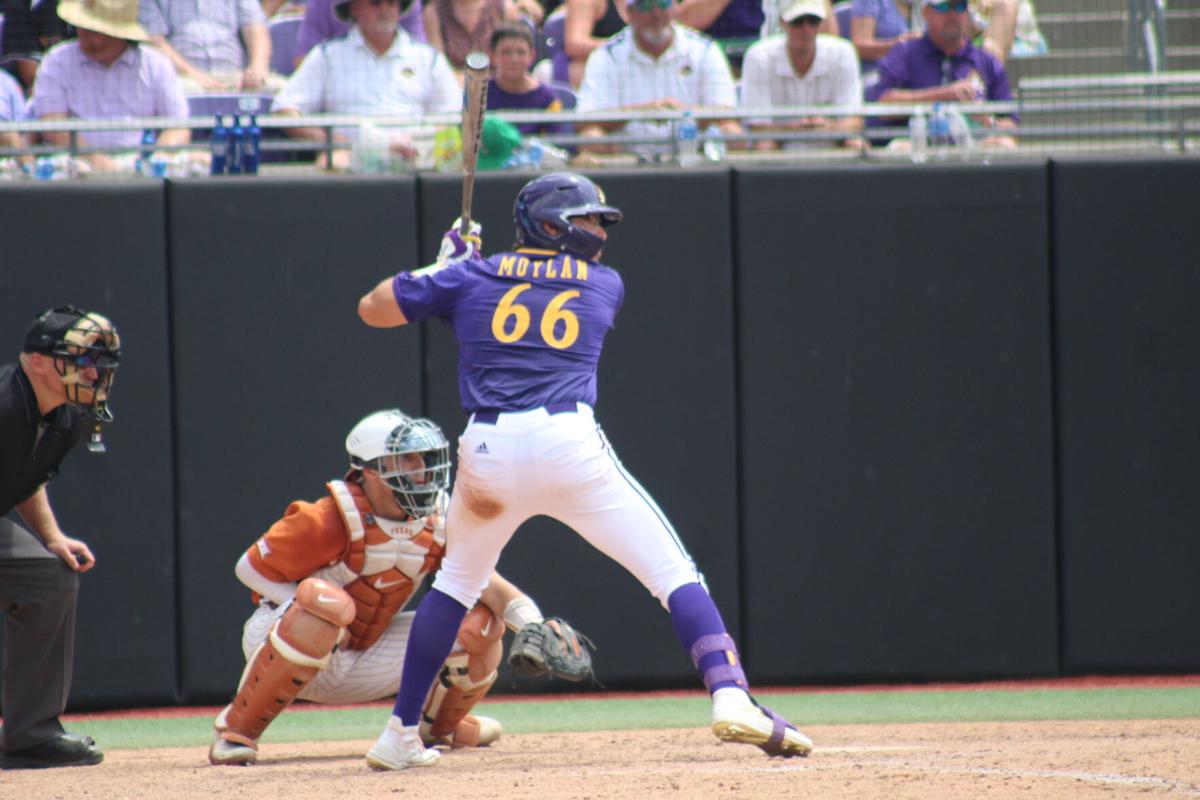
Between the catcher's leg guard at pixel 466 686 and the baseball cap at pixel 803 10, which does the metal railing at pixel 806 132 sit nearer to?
Result: the baseball cap at pixel 803 10

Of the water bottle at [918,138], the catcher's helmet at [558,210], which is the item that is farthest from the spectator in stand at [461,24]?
the catcher's helmet at [558,210]

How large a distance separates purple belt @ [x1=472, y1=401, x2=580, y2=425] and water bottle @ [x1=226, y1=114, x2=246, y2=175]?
257cm

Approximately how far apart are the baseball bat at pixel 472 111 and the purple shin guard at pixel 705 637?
147 centimetres

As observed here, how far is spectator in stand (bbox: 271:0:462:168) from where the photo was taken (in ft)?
24.1

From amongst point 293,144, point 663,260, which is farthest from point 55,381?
point 663,260

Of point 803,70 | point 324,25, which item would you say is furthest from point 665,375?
point 324,25

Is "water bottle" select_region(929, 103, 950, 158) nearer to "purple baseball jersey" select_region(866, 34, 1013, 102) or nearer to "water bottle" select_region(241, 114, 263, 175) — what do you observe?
"purple baseball jersey" select_region(866, 34, 1013, 102)

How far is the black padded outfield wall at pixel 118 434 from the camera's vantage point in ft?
20.9

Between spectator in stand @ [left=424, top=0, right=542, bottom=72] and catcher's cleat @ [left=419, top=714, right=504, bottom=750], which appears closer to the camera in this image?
catcher's cleat @ [left=419, top=714, right=504, bottom=750]

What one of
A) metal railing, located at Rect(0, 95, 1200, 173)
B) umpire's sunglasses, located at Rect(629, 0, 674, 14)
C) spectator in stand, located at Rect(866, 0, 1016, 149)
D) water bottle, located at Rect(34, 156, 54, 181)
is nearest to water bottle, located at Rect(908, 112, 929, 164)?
metal railing, located at Rect(0, 95, 1200, 173)

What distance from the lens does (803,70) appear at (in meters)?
7.52

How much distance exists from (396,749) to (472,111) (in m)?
2.14

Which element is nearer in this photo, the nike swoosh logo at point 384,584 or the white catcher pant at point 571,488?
the white catcher pant at point 571,488

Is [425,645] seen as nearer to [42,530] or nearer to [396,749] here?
[396,749]
